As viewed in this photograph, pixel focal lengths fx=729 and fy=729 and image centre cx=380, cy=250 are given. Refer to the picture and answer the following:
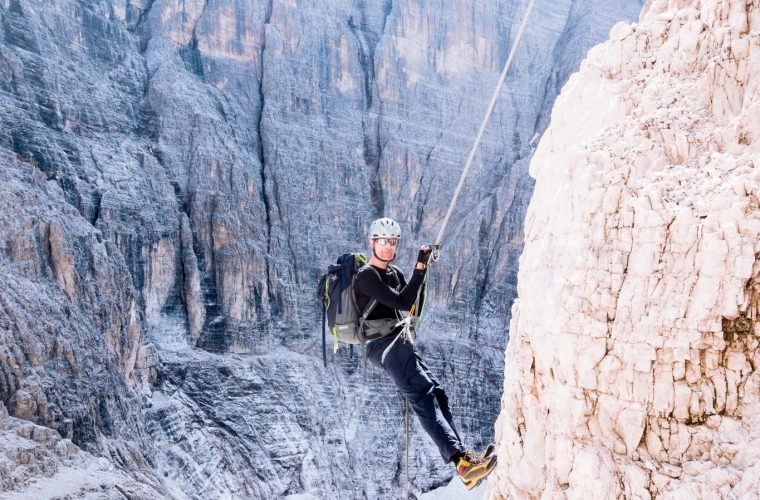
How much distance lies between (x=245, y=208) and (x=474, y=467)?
30311 mm

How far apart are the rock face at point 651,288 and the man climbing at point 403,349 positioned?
0.71m

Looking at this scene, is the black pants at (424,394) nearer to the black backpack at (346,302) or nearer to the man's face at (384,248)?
the black backpack at (346,302)

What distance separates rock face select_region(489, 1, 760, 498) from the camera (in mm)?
4664

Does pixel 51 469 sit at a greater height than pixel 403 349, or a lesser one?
lesser

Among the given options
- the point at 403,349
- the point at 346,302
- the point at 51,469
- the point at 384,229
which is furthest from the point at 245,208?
the point at 403,349

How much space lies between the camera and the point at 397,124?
4241 cm

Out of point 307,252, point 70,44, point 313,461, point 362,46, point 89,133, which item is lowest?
point 313,461

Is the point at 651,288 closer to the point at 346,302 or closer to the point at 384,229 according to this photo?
the point at 384,229

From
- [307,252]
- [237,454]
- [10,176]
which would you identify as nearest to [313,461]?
[237,454]

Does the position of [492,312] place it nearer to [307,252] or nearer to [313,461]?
[307,252]

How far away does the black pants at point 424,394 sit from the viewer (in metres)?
6.96

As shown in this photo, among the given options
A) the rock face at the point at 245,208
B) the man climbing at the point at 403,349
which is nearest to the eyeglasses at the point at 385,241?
the man climbing at the point at 403,349

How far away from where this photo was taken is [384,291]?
291 inches

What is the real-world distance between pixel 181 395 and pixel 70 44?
16.9 metres
